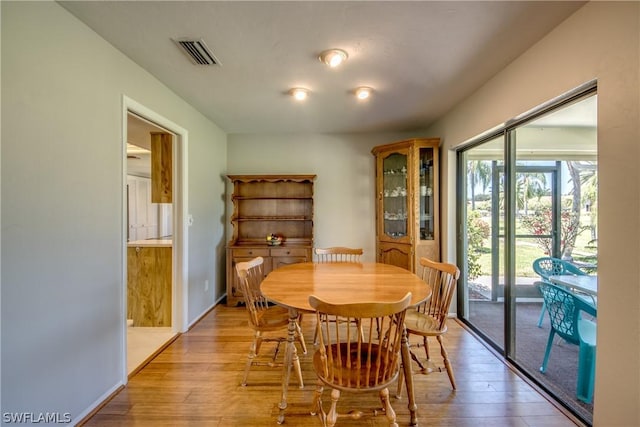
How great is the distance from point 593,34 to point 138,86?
2.98 meters

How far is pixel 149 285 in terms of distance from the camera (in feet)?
10.3

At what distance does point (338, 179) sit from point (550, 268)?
271cm

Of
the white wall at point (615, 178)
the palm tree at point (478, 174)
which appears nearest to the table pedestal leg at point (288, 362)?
the white wall at point (615, 178)

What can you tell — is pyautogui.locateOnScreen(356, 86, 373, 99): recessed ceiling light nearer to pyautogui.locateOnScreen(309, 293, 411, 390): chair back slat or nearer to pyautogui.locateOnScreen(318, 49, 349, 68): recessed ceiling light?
pyautogui.locateOnScreen(318, 49, 349, 68): recessed ceiling light

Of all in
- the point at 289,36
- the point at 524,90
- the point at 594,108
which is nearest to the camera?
the point at 594,108

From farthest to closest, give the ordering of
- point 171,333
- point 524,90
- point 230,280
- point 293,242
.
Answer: point 293,242
point 230,280
point 171,333
point 524,90

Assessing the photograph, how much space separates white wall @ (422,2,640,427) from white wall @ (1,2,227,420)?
9.51 ft

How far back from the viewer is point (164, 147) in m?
3.04

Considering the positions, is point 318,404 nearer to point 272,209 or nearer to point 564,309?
point 564,309

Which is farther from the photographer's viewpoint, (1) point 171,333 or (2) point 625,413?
(1) point 171,333

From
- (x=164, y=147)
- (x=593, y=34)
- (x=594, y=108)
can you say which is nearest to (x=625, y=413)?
(x=594, y=108)

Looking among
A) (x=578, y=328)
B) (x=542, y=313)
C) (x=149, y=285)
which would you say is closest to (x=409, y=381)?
(x=578, y=328)

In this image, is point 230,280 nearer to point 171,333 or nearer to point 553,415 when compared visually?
point 171,333

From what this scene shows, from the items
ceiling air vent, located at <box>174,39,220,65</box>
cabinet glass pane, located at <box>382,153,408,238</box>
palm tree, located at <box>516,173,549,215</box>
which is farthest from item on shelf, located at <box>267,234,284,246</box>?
palm tree, located at <box>516,173,549,215</box>
